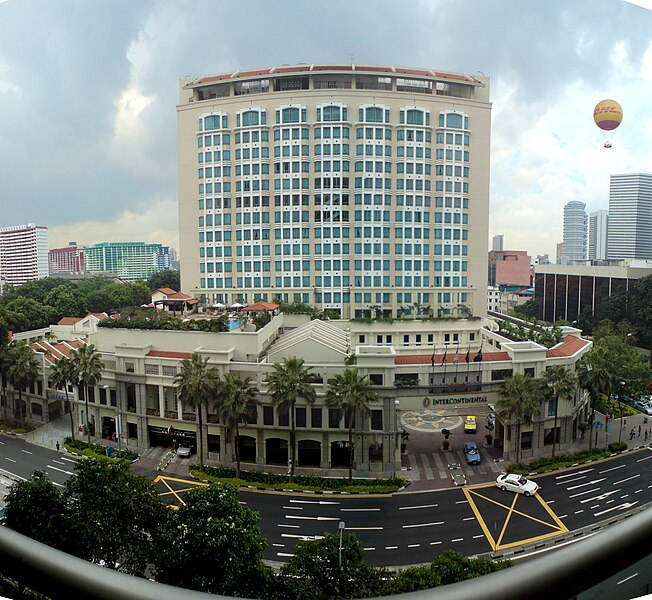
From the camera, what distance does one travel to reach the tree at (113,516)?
12.3 feet

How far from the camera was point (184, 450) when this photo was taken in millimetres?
8148

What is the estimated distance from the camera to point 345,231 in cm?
1606

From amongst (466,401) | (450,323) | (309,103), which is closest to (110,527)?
(466,401)

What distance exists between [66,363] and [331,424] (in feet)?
14.9

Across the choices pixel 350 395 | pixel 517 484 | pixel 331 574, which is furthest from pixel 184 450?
pixel 517 484

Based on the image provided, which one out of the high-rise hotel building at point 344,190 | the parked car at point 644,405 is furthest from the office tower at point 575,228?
the parked car at point 644,405

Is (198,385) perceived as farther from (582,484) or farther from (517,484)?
(582,484)

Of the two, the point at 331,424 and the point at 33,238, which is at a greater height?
the point at 33,238

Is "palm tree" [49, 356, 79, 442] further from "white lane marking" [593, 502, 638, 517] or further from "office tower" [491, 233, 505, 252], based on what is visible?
"office tower" [491, 233, 505, 252]

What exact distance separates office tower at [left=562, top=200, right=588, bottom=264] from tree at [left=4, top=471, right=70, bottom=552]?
25534 mm

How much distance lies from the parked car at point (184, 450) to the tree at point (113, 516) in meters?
3.60

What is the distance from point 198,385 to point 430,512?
12.8 ft

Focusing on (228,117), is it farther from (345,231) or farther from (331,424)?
(331,424)

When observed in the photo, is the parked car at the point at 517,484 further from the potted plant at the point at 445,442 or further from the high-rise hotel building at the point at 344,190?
the high-rise hotel building at the point at 344,190
